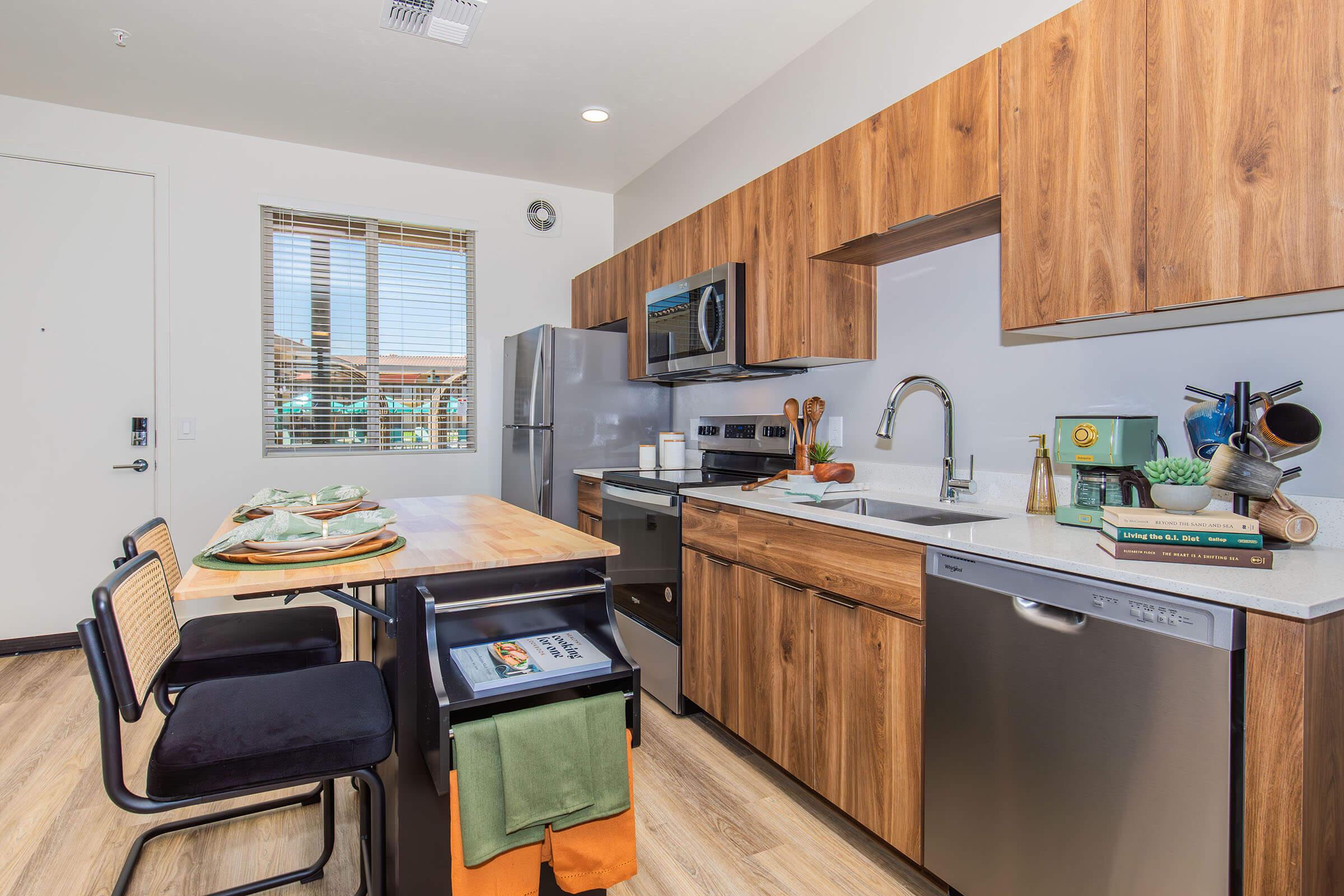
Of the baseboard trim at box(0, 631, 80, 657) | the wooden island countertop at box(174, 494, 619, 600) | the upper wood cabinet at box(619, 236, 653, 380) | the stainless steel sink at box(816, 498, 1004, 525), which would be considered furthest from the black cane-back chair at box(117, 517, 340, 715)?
the baseboard trim at box(0, 631, 80, 657)

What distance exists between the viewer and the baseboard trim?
342 centimetres

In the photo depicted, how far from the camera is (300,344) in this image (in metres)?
3.94

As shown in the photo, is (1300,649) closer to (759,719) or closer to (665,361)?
(759,719)

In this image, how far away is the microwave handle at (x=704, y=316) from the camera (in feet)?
9.44

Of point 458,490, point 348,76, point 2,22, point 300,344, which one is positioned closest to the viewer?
point 2,22

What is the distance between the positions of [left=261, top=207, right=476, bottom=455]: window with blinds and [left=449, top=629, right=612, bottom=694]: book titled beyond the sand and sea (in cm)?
302

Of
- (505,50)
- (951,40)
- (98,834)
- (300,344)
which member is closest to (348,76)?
(505,50)

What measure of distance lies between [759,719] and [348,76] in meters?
3.26

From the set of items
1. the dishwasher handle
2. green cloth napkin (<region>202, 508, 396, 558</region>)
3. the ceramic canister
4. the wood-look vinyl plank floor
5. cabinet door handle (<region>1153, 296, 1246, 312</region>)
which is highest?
cabinet door handle (<region>1153, 296, 1246, 312</region>)

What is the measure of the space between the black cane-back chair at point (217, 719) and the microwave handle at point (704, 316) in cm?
186

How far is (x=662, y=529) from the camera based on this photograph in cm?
273

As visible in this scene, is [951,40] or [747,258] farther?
[747,258]

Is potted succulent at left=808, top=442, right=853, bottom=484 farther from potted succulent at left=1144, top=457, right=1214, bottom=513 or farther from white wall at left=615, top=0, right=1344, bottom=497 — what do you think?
potted succulent at left=1144, top=457, right=1214, bottom=513

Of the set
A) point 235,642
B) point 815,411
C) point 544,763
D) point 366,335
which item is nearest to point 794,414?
point 815,411
